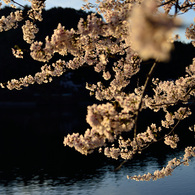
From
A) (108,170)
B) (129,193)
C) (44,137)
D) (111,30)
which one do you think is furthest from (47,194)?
(44,137)

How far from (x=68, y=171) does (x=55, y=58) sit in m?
46.8

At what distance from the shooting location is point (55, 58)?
235 ft

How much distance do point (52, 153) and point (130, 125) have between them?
25.7 meters

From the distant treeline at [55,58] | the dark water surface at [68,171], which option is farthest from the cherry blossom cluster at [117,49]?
the distant treeline at [55,58]

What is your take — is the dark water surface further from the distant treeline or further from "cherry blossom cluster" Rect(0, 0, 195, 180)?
the distant treeline

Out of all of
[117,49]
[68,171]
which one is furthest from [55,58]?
[117,49]

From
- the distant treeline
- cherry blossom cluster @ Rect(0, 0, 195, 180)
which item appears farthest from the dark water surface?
the distant treeline

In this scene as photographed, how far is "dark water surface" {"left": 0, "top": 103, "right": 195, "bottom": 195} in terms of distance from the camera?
21.6 meters

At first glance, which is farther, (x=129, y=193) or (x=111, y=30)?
(x=129, y=193)

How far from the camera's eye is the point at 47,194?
20828 mm

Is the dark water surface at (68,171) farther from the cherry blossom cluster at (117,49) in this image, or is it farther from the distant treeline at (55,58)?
the distant treeline at (55,58)

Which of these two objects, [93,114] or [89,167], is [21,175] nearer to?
[89,167]

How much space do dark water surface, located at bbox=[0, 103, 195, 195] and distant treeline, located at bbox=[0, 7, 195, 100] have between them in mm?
34855

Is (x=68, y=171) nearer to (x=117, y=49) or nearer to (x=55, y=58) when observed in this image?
(x=117, y=49)
